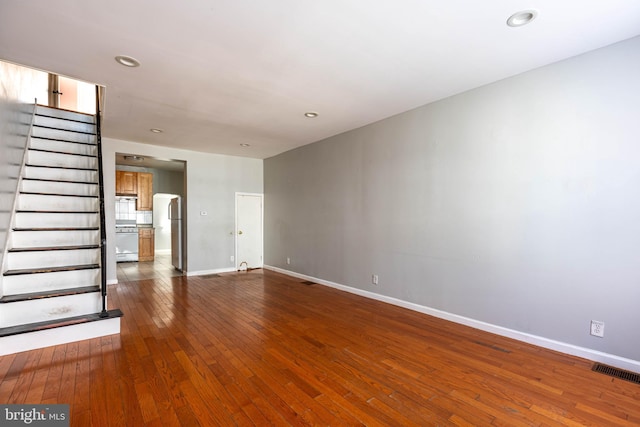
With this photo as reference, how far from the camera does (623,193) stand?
97.9 inches

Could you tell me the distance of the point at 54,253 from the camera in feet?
11.1

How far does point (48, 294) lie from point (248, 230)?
431 centimetres

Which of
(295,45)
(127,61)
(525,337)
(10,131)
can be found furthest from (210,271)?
(525,337)

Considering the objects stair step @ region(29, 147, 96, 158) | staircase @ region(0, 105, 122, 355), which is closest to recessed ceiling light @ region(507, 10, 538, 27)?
staircase @ region(0, 105, 122, 355)

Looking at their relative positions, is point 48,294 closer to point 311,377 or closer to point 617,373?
point 311,377

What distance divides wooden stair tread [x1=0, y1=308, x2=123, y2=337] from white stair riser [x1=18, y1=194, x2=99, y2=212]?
64.7 inches

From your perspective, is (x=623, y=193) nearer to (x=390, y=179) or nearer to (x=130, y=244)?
(x=390, y=179)

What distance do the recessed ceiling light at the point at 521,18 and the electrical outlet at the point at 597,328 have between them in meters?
2.67

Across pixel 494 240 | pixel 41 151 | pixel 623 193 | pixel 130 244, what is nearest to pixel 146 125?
pixel 41 151

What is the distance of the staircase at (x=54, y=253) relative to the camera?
2869 mm

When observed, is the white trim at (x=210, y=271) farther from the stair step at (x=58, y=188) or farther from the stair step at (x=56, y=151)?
the stair step at (x=56, y=151)

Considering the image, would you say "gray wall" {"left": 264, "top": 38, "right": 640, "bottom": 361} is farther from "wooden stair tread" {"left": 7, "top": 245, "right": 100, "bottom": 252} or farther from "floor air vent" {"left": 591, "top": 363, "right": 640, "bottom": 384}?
"wooden stair tread" {"left": 7, "top": 245, "right": 100, "bottom": 252}

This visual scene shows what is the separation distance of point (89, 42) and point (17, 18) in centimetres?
43

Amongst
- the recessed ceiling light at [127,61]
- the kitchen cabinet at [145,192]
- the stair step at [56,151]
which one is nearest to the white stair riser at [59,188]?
the stair step at [56,151]
